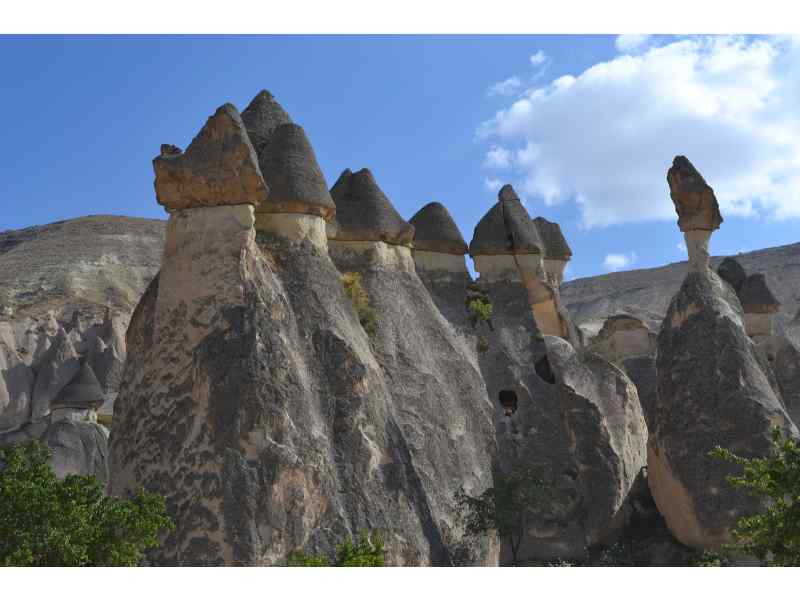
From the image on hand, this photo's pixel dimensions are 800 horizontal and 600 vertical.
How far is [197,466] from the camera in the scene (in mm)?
14305

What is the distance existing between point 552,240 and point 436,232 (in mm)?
6069

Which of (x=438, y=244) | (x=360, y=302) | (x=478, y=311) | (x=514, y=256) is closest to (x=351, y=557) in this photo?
(x=360, y=302)

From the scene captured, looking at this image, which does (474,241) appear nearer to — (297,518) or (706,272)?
(706,272)

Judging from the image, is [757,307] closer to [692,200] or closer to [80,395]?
[692,200]

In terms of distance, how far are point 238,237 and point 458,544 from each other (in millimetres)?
7023

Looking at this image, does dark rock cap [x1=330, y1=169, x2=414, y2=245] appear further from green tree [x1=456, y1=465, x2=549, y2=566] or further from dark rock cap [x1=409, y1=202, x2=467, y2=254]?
green tree [x1=456, y1=465, x2=549, y2=566]

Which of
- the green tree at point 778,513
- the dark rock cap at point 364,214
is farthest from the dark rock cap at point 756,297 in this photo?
the green tree at point 778,513

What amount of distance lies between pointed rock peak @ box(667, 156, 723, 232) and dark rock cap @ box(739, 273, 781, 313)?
844 cm

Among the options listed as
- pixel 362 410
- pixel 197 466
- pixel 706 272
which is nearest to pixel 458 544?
pixel 362 410

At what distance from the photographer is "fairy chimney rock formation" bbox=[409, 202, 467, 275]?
2589 centimetres

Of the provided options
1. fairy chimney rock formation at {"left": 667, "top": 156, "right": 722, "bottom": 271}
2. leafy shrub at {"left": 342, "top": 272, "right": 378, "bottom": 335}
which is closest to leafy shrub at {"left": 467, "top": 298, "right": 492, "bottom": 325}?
leafy shrub at {"left": 342, "top": 272, "right": 378, "bottom": 335}

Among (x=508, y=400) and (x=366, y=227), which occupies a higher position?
(x=366, y=227)

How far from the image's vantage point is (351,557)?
13.1 metres

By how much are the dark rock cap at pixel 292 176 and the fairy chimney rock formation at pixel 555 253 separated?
41.3 ft
